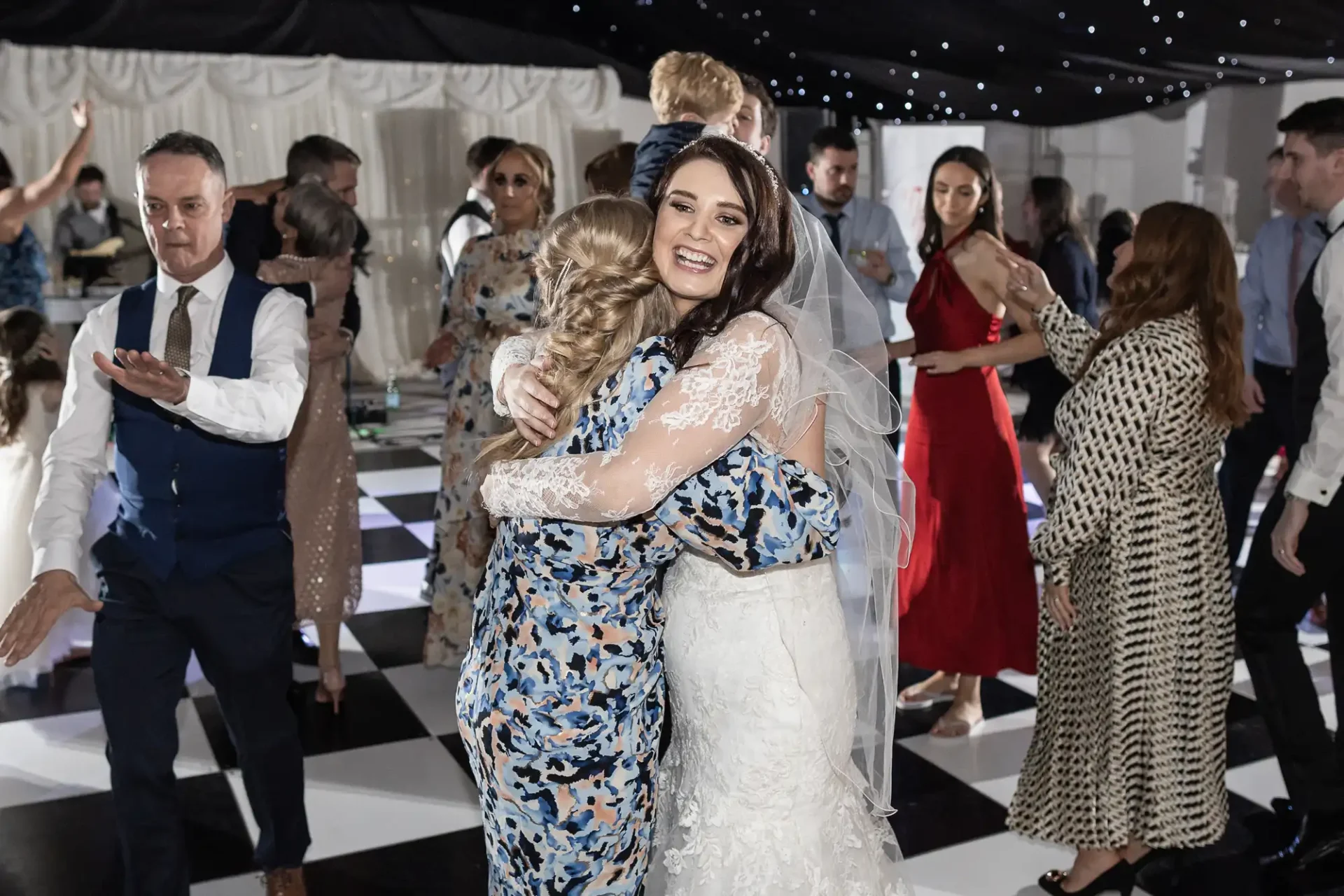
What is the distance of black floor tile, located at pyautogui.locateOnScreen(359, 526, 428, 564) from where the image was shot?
4.73 meters

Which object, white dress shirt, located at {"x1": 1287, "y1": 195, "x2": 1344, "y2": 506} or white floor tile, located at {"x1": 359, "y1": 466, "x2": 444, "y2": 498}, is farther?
white floor tile, located at {"x1": 359, "y1": 466, "x2": 444, "y2": 498}

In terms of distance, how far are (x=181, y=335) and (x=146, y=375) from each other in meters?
0.30

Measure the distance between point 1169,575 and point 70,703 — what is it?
2.86 m

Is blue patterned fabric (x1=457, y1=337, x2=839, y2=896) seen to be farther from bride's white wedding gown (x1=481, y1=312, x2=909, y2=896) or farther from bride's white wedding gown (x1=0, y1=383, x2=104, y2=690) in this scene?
bride's white wedding gown (x1=0, y1=383, x2=104, y2=690)

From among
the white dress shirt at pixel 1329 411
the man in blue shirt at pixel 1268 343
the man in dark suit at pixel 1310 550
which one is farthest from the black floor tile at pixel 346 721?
the man in blue shirt at pixel 1268 343

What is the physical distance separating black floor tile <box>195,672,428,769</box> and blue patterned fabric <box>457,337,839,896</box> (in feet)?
5.27

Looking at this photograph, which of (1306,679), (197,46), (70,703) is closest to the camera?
(1306,679)

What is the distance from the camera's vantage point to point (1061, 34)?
13.9 ft

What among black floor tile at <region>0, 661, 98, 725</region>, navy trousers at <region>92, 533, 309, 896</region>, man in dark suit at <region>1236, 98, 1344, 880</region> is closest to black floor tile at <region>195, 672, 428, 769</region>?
black floor tile at <region>0, 661, 98, 725</region>

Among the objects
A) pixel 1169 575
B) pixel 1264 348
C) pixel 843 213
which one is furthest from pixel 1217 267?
pixel 843 213

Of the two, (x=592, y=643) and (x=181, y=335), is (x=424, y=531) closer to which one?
(x=181, y=335)

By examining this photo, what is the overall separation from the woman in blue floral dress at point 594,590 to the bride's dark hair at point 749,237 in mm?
73

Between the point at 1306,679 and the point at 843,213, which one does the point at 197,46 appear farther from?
the point at 1306,679

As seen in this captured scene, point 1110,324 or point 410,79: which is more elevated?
point 410,79
